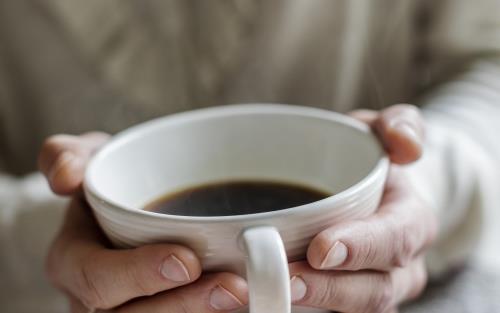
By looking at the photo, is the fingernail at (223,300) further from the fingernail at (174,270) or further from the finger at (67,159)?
the finger at (67,159)

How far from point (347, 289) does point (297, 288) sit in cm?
5

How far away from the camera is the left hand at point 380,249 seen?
343 millimetres

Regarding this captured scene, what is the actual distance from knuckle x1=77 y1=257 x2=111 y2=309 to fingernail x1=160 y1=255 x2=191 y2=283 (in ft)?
0.24

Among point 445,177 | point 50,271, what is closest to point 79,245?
point 50,271

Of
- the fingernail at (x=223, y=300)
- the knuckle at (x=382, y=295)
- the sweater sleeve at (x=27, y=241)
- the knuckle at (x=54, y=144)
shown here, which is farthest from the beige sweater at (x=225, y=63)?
the fingernail at (x=223, y=300)

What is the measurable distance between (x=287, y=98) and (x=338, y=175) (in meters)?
0.42

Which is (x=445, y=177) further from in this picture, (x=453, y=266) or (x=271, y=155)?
(x=271, y=155)

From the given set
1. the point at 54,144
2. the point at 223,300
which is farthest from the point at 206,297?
the point at 54,144

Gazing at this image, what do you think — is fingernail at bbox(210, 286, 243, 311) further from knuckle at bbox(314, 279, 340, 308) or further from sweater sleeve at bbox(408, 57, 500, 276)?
sweater sleeve at bbox(408, 57, 500, 276)

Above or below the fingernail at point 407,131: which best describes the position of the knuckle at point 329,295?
below

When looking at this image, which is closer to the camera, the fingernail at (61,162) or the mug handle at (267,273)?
the mug handle at (267,273)

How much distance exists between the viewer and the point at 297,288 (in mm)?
343

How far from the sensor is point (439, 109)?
28.6 inches

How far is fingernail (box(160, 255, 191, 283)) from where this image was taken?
319mm
